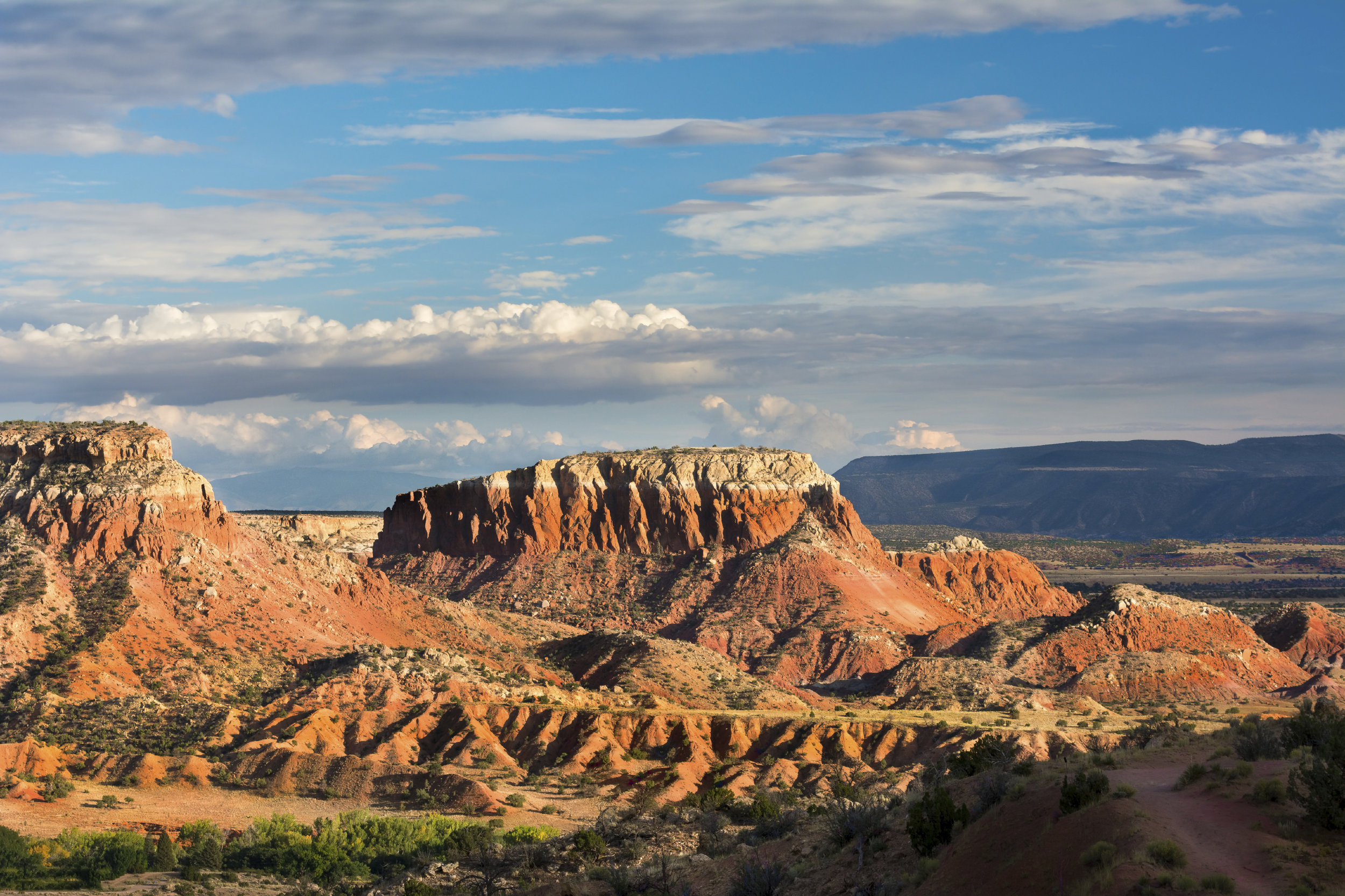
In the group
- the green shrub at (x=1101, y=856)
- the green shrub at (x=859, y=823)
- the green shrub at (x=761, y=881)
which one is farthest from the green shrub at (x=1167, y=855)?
the green shrub at (x=761, y=881)

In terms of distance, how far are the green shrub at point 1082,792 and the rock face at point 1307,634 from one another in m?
82.4

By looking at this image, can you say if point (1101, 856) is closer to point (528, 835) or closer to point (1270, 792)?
point (1270, 792)

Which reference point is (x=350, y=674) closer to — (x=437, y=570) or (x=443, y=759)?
(x=443, y=759)

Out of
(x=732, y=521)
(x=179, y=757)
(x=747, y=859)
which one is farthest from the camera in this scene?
(x=732, y=521)

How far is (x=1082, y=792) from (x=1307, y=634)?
9061 centimetres

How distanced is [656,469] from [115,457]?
2379 inches

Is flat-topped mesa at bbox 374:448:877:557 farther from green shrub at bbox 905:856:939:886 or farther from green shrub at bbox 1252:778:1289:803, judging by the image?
green shrub at bbox 1252:778:1289:803

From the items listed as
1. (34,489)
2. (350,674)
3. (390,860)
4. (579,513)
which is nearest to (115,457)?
(34,489)

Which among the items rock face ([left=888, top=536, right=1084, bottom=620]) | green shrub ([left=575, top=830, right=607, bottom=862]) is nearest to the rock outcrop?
rock face ([left=888, top=536, right=1084, bottom=620])

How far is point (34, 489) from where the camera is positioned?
3435 inches

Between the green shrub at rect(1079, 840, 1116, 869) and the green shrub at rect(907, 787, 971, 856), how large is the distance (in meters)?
5.82

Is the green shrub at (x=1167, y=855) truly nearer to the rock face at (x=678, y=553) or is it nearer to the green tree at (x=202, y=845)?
the green tree at (x=202, y=845)

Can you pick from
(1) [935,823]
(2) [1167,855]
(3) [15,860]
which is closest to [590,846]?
(1) [935,823]

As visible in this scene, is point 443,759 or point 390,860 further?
point 443,759
